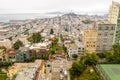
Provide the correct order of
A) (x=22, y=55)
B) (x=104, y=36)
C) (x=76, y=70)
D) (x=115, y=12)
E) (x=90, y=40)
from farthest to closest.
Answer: (x=90, y=40) < (x=104, y=36) < (x=22, y=55) < (x=115, y=12) < (x=76, y=70)

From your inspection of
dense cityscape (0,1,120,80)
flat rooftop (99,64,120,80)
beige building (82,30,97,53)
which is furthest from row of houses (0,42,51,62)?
flat rooftop (99,64,120,80)

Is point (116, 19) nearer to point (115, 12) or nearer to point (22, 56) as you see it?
point (115, 12)

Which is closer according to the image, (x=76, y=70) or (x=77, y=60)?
(x=76, y=70)

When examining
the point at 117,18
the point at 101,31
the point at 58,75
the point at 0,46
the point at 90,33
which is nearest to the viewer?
the point at 58,75

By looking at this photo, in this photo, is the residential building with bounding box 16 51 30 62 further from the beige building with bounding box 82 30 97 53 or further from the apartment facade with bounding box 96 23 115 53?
the apartment facade with bounding box 96 23 115 53

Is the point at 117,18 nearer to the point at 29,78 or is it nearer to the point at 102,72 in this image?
the point at 102,72

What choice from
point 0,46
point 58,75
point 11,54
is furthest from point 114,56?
point 0,46

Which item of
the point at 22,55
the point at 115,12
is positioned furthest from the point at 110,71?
the point at 22,55
